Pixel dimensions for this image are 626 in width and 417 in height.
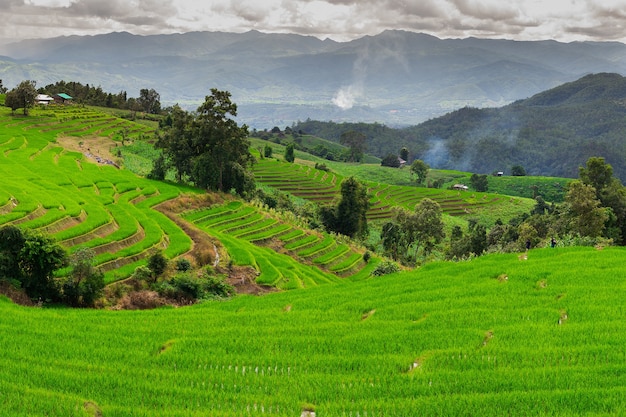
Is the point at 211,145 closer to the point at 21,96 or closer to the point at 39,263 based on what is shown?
the point at 39,263

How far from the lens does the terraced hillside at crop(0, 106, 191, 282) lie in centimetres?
3581

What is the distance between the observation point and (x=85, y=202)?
4516 cm

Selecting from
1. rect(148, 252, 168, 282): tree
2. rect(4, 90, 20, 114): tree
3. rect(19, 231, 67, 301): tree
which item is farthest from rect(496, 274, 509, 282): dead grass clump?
rect(4, 90, 20, 114): tree

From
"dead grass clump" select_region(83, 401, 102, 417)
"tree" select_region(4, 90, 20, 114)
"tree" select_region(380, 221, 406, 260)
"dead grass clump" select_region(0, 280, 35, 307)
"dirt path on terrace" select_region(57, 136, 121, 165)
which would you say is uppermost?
"tree" select_region(4, 90, 20, 114)

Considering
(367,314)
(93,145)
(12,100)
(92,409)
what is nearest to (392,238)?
(93,145)

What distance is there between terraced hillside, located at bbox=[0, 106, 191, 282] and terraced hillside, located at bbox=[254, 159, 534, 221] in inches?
1896

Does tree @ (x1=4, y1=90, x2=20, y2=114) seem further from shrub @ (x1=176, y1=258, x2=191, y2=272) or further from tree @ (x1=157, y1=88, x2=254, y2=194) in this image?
shrub @ (x1=176, y1=258, x2=191, y2=272)

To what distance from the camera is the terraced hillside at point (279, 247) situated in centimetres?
4438

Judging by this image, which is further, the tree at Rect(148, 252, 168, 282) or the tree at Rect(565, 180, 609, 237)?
the tree at Rect(565, 180, 609, 237)

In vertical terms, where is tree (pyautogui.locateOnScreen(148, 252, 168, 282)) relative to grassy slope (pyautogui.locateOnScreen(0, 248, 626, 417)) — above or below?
below

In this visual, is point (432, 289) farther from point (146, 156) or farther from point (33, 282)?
point (146, 156)

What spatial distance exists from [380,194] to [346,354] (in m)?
118

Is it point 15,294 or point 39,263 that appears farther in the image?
point 39,263

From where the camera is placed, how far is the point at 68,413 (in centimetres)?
1147
